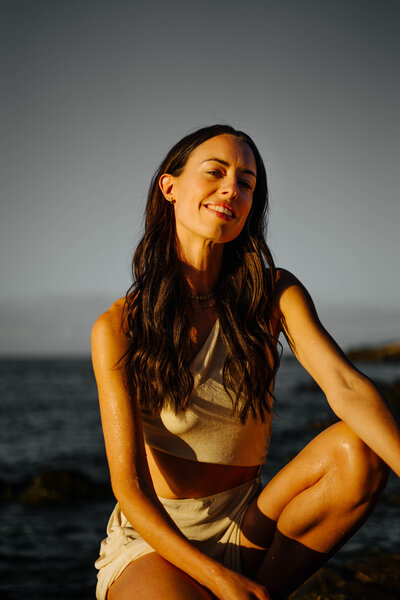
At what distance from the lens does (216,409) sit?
105 inches

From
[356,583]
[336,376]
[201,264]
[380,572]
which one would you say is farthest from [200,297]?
[380,572]

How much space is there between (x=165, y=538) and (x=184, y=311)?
A: 1061 millimetres

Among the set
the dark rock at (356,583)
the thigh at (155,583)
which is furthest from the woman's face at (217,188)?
the dark rock at (356,583)

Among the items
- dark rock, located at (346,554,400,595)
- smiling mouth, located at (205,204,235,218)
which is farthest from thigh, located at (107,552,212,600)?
dark rock, located at (346,554,400,595)

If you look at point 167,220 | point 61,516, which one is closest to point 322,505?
point 167,220

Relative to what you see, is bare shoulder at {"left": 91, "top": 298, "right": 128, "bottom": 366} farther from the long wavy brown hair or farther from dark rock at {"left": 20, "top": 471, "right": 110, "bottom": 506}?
dark rock at {"left": 20, "top": 471, "right": 110, "bottom": 506}

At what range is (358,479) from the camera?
7.48ft

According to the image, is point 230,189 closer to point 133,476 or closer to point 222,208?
point 222,208

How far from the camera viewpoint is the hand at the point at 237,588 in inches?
82.3

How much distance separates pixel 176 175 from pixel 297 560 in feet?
6.37

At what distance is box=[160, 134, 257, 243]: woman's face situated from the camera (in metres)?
2.73

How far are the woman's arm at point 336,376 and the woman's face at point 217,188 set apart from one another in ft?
1.43

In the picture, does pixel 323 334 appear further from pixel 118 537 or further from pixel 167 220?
pixel 118 537

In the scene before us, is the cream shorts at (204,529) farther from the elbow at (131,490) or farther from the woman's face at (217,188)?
the woman's face at (217,188)
